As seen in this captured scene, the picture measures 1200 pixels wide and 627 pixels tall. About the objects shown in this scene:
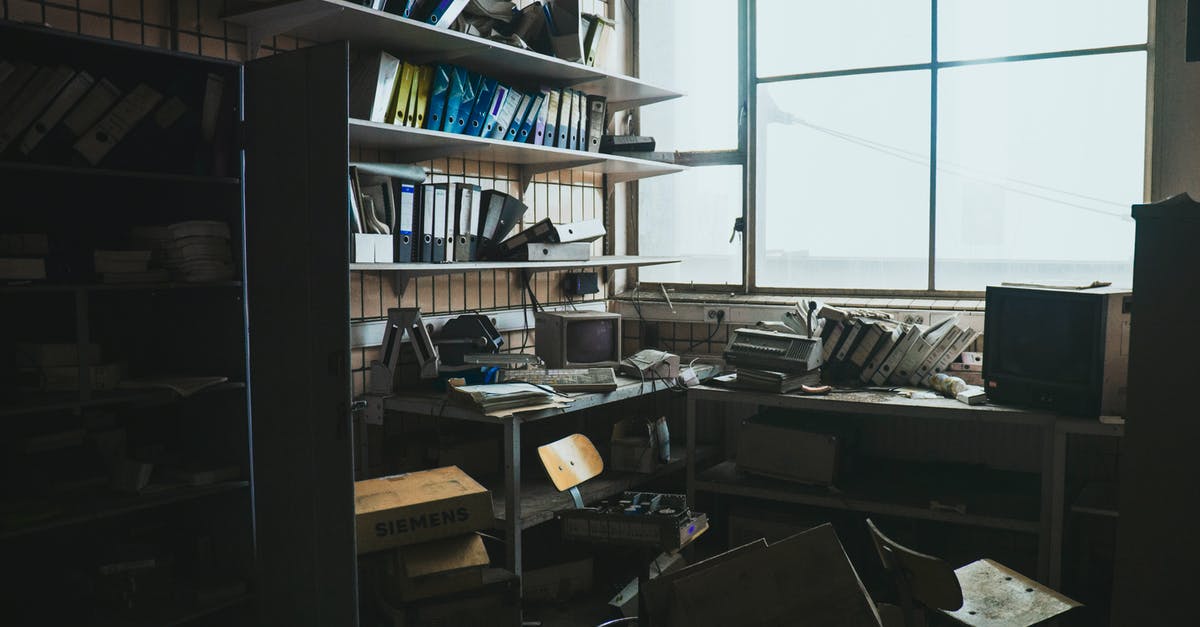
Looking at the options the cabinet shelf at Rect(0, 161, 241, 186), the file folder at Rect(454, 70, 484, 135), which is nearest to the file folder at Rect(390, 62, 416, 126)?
the file folder at Rect(454, 70, 484, 135)

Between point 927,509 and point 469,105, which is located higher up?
point 469,105

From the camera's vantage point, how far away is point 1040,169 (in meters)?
3.73

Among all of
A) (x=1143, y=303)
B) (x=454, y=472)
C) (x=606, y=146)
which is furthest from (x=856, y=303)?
(x=1143, y=303)

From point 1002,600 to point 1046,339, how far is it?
1.23 m

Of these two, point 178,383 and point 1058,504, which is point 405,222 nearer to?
point 178,383

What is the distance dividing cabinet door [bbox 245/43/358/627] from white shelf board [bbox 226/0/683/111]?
174 mm

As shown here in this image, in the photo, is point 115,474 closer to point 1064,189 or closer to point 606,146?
point 606,146

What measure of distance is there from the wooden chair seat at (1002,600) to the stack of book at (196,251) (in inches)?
85.3

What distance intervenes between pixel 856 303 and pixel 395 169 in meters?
2.10

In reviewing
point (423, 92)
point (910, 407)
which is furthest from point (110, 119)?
point (910, 407)

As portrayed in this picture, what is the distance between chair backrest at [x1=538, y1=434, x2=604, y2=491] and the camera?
286 centimetres

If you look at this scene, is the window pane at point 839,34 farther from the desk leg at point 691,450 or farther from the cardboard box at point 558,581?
the cardboard box at point 558,581

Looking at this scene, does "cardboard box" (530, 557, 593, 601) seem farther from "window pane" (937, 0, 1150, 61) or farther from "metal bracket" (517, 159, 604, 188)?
"window pane" (937, 0, 1150, 61)

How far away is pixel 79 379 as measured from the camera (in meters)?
2.44
